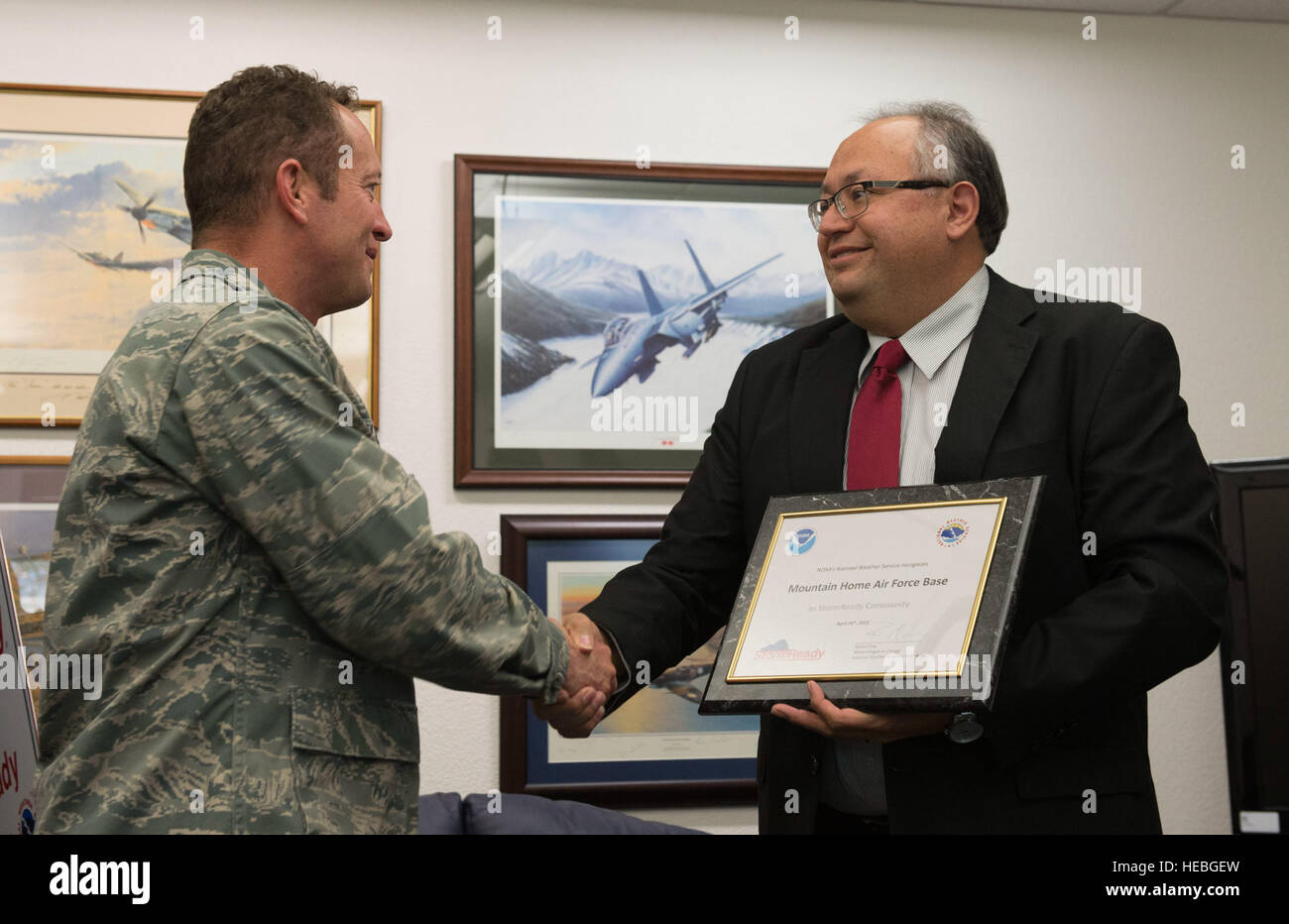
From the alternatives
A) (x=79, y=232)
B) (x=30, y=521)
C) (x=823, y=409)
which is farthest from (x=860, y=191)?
(x=30, y=521)

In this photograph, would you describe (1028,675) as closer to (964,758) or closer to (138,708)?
(964,758)

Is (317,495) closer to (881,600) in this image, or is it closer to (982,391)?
(881,600)

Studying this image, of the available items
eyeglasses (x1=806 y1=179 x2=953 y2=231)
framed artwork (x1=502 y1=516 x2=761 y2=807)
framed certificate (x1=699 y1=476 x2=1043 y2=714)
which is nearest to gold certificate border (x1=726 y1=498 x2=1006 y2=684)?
framed certificate (x1=699 y1=476 x2=1043 y2=714)

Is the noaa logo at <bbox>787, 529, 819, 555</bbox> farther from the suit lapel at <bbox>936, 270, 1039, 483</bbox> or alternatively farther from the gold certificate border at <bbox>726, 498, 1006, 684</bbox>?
the suit lapel at <bbox>936, 270, 1039, 483</bbox>

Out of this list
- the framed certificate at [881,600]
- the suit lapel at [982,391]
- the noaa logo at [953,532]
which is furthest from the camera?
the suit lapel at [982,391]

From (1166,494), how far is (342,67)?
7.16ft

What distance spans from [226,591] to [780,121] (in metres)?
2.18

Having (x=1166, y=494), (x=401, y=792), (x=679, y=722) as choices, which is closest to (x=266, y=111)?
(x=401, y=792)

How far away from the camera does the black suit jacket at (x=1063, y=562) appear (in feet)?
5.17

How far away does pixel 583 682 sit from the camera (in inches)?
73.2

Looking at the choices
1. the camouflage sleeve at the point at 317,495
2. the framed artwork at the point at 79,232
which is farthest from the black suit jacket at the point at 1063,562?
the framed artwork at the point at 79,232
